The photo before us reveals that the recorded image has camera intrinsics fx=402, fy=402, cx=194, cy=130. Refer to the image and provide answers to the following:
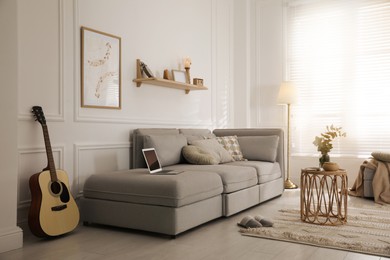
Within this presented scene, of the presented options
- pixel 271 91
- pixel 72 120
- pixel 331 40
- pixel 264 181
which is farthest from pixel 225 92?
pixel 72 120

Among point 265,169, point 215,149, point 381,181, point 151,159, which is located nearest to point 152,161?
point 151,159

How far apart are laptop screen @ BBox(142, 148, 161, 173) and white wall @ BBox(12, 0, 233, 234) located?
0.51 m

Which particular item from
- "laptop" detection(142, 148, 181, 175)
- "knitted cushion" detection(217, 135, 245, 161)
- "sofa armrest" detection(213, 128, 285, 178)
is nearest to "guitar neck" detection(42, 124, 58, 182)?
"laptop" detection(142, 148, 181, 175)

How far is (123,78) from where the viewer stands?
13.2ft

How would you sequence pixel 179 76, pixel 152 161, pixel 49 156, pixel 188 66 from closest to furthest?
pixel 49 156 < pixel 152 161 < pixel 179 76 < pixel 188 66

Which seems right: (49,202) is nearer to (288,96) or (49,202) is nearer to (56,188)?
(56,188)

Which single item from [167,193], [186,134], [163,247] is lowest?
[163,247]

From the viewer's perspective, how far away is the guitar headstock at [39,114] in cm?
305

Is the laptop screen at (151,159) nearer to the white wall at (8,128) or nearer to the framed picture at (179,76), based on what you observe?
the white wall at (8,128)

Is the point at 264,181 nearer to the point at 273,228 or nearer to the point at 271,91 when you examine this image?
the point at 273,228

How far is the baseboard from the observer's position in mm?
2633

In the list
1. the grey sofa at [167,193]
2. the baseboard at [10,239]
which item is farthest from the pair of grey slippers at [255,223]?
the baseboard at [10,239]

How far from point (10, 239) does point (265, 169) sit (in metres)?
2.62

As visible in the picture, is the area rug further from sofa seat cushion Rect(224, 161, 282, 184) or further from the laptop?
the laptop
